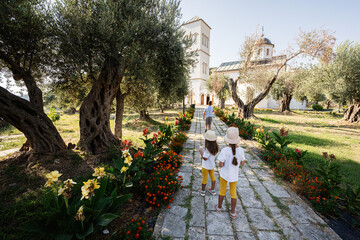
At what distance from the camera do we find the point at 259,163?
5832 millimetres

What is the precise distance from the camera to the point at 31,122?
5.09 meters

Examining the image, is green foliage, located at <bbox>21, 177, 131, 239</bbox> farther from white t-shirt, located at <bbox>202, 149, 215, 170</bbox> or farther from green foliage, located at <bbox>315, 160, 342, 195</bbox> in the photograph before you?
green foliage, located at <bbox>315, 160, 342, 195</bbox>

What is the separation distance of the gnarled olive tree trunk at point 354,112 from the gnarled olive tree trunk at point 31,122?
23146 millimetres

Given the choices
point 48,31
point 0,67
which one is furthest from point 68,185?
point 0,67

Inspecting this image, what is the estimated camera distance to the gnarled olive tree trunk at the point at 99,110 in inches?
235

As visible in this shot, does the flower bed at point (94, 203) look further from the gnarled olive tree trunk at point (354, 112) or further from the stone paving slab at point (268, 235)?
the gnarled olive tree trunk at point (354, 112)

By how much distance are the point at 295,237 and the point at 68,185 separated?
3690 mm

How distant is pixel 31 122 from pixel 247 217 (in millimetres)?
6718

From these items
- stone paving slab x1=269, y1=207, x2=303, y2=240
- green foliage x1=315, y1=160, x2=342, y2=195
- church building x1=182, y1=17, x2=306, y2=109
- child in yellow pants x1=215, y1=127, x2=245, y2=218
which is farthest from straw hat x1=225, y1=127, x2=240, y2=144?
church building x1=182, y1=17, x2=306, y2=109

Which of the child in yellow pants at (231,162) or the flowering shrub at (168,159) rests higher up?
the child in yellow pants at (231,162)

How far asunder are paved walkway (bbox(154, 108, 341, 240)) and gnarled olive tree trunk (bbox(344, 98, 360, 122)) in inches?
699

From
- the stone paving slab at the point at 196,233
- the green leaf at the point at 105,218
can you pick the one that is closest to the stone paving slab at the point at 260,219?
the stone paving slab at the point at 196,233

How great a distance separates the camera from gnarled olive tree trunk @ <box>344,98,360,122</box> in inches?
591

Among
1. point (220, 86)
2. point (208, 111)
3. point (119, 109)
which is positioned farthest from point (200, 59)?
point (119, 109)
